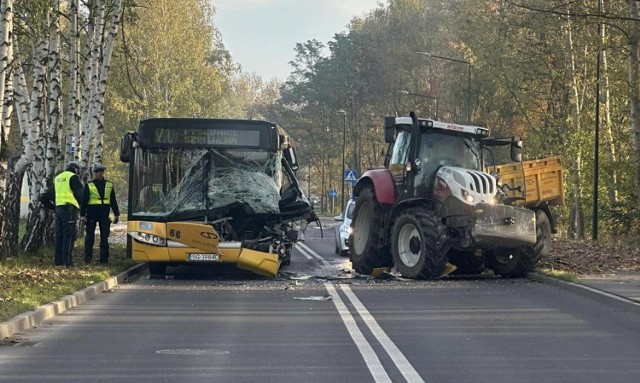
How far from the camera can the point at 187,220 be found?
64.8 feet

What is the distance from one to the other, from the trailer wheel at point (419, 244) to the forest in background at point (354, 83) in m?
4.30

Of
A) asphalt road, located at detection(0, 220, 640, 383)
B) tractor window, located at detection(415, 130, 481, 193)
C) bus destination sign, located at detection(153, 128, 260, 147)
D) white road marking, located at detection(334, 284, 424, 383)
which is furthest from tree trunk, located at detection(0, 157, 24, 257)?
white road marking, located at detection(334, 284, 424, 383)

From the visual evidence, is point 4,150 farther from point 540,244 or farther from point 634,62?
point 634,62

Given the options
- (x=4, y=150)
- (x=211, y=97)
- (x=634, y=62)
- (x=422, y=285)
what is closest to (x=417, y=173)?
(x=422, y=285)

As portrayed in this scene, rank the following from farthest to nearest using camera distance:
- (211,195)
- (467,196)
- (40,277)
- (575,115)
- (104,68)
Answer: (575,115)
(104,68)
(211,195)
(467,196)
(40,277)

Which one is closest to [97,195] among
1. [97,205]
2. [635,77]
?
[97,205]

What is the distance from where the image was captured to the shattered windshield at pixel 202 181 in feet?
65.2

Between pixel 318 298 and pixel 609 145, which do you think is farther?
pixel 609 145

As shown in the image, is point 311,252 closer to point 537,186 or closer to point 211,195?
point 537,186

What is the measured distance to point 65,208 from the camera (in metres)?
19.8

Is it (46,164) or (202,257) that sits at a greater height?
(46,164)

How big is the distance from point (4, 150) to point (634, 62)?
1745cm

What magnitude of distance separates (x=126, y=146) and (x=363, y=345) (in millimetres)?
9897

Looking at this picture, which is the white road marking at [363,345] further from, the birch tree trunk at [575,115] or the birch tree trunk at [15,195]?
the birch tree trunk at [575,115]
